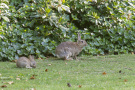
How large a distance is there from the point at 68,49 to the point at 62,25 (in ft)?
4.53

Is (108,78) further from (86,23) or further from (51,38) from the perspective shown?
(86,23)

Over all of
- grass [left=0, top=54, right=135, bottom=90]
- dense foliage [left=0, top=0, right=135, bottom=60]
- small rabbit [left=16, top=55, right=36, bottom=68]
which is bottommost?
grass [left=0, top=54, right=135, bottom=90]

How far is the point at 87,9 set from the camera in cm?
1003

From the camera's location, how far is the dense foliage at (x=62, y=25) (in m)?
8.67

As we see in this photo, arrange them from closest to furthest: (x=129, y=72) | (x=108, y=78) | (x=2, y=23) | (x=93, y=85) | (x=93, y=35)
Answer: (x=93, y=85) → (x=108, y=78) → (x=129, y=72) → (x=2, y=23) → (x=93, y=35)

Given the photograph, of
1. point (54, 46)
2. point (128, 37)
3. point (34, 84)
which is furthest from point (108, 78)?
point (128, 37)

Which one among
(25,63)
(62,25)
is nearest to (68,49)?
(62,25)

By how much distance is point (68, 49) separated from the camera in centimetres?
848

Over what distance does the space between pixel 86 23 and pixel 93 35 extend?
73 centimetres

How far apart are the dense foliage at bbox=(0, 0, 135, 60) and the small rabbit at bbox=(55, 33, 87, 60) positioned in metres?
0.67

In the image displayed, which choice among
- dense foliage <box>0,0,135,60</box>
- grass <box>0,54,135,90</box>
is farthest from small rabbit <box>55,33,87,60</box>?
grass <box>0,54,135,90</box>

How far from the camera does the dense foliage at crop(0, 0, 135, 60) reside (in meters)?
8.67

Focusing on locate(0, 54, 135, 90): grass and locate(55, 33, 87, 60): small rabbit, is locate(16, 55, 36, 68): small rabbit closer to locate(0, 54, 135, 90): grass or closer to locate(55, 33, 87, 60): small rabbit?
locate(0, 54, 135, 90): grass

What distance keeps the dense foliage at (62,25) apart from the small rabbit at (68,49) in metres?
0.67
